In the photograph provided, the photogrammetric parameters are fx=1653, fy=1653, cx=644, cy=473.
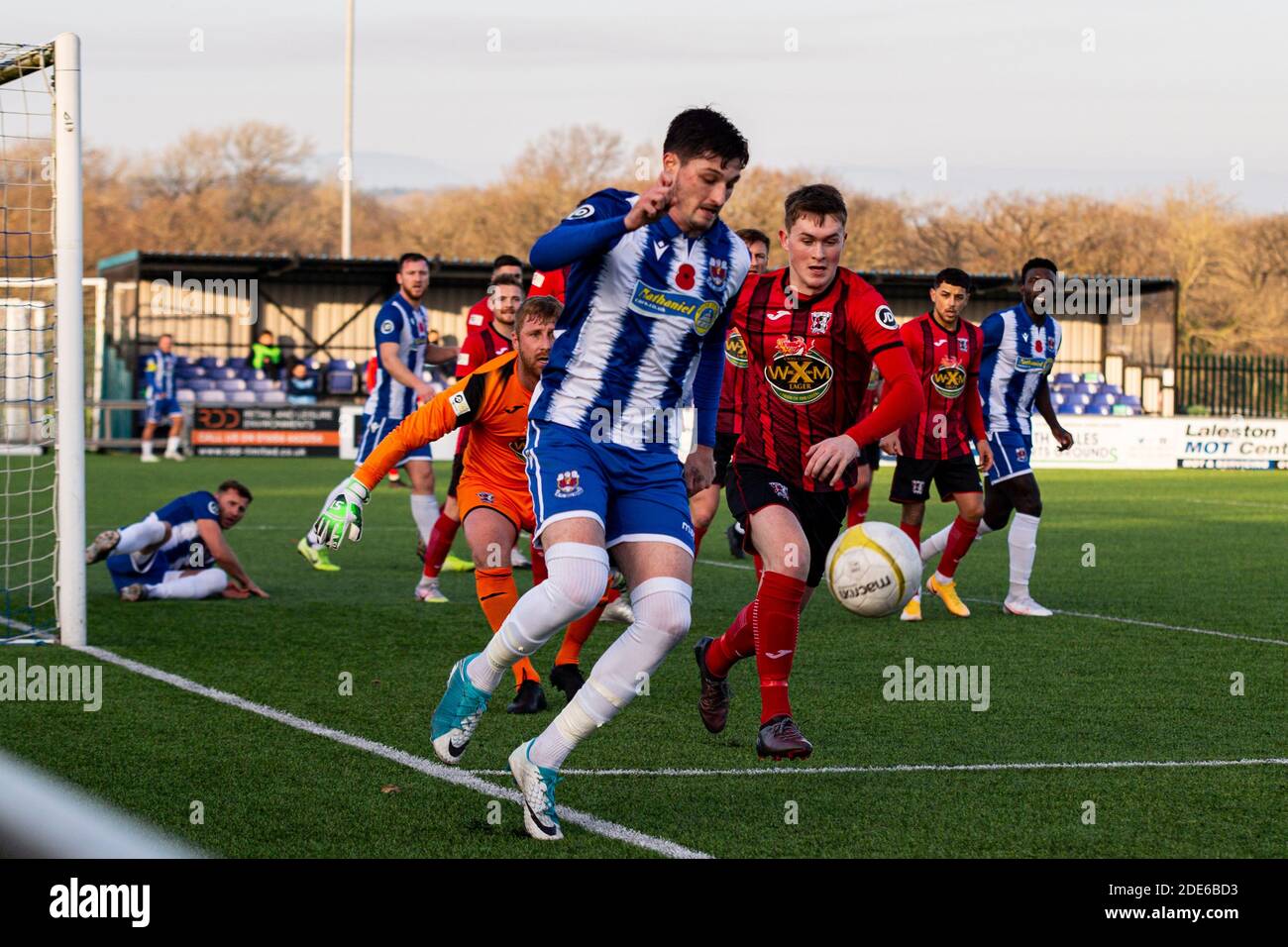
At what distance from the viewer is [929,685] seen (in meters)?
7.68

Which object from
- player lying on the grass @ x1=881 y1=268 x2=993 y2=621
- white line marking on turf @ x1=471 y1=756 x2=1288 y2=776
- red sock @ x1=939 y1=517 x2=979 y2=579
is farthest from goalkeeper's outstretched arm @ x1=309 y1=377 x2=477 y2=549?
red sock @ x1=939 y1=517 x2=979 y2=579

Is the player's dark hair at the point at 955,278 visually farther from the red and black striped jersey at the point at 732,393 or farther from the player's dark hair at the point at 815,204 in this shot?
the player's dark hair at the point at 815,204

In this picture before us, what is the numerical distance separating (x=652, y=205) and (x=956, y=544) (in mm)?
6763

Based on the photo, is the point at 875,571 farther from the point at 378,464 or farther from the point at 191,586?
the point at 191,586

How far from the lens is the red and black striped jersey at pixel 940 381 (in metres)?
10.5

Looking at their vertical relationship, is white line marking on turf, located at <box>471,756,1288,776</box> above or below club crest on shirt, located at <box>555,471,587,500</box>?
below

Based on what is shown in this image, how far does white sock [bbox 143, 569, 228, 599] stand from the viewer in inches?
431

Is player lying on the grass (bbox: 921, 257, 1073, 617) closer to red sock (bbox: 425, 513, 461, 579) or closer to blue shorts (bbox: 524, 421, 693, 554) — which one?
red sock (bbox: 425, 513, 461, 579)

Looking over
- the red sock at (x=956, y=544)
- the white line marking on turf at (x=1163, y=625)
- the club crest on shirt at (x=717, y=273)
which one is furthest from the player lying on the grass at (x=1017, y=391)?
the club crest on shirt at (x=717, y=273)
